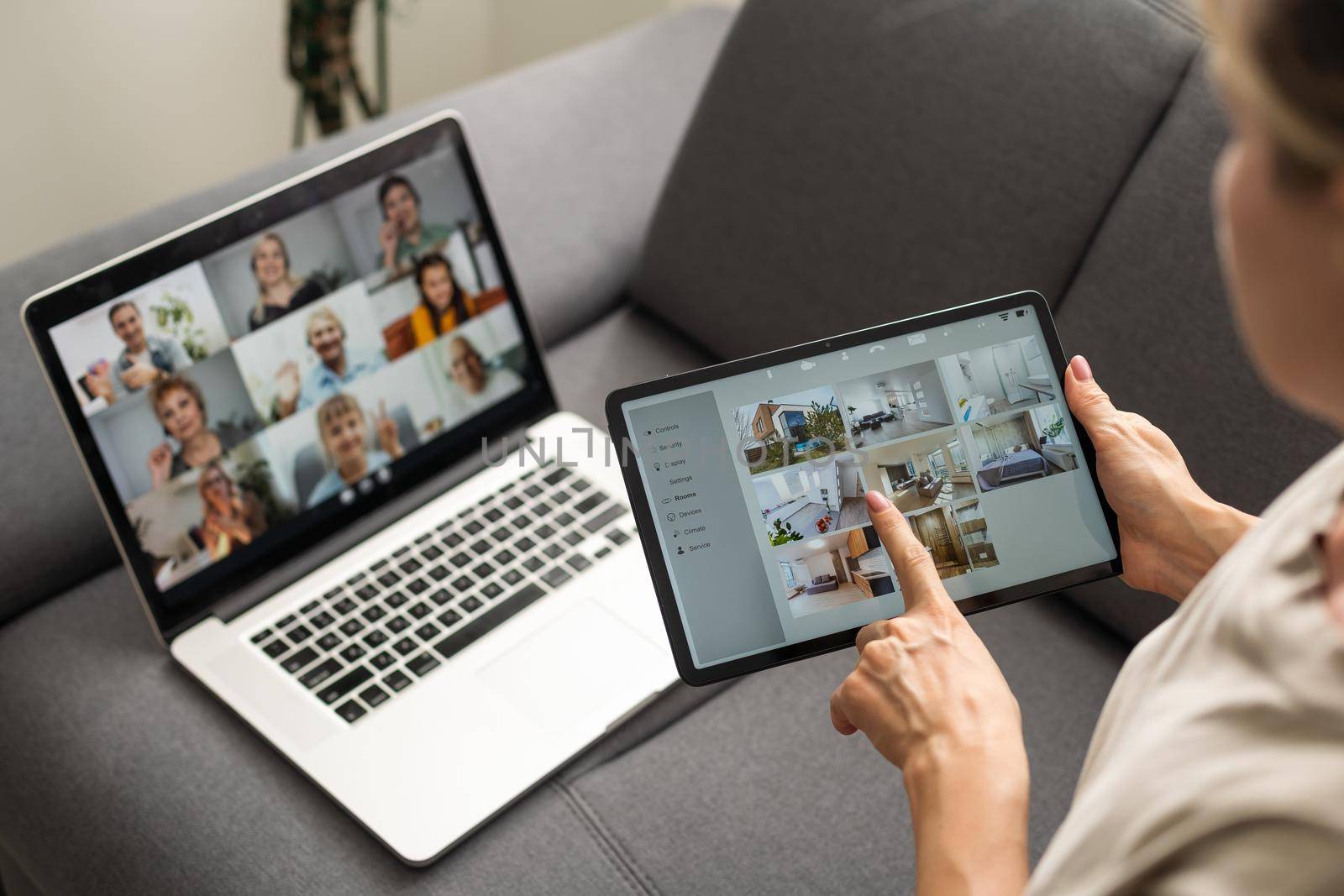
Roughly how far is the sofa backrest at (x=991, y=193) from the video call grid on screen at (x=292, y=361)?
0.32 metres

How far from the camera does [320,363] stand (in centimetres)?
108

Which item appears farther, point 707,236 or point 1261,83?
point 707,236

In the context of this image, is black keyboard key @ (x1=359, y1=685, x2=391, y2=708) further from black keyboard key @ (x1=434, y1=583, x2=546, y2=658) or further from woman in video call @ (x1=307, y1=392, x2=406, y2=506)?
woman in video call @ (x1=307, y1=392, x2=406, y2=506)

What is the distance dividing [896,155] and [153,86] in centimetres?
174

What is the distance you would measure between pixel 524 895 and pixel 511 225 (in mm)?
821

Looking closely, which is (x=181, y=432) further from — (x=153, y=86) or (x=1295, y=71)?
(x=153, y=86)

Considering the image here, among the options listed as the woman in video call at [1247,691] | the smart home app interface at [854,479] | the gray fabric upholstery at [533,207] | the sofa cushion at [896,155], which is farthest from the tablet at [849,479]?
the gray fabric upholstery at [533,207]

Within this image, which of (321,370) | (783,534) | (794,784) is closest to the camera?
(783,534)

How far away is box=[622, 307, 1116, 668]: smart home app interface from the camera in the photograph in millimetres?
851

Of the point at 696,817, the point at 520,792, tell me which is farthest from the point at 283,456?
the point at 696,817

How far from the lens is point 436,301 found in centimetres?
115

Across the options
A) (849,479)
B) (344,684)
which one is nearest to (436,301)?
(344,684)

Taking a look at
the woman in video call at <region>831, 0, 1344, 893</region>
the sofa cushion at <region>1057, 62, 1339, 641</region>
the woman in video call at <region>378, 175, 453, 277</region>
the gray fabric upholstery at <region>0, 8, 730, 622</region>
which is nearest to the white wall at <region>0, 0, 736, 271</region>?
the gray fabric upholstery at <region>0, 8, 730, 622</region>

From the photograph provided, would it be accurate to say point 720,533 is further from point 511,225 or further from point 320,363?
point 511,225
